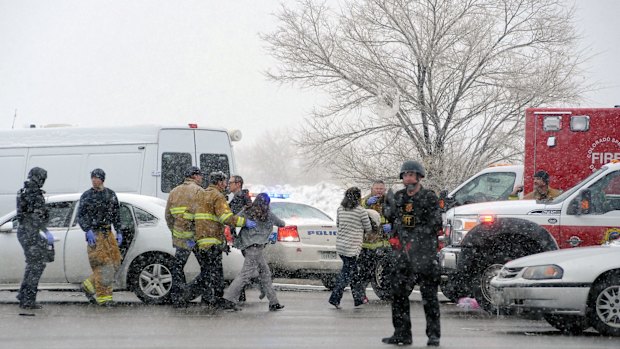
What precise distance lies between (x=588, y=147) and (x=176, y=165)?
24.2ft

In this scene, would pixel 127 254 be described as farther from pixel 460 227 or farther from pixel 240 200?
pixel 460 227

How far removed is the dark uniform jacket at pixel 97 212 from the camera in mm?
13438

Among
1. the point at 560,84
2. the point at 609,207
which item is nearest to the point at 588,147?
the point at 609,207

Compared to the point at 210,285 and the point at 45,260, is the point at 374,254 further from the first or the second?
the point at 45,260

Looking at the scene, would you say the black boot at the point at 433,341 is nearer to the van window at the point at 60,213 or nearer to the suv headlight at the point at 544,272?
the suv headlight at the point at 544,272

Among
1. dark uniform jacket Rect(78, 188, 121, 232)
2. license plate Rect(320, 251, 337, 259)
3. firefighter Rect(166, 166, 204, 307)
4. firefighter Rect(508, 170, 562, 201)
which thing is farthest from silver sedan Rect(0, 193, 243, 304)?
firefighter Rect(508, 170, 562, 201)

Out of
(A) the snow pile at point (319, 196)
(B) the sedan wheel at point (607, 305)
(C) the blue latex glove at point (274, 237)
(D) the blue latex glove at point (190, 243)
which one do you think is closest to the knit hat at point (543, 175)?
(B) the sedan wheel at point (607, 305)

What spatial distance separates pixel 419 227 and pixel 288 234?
5.91 metres

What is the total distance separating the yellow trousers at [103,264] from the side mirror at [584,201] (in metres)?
5.43

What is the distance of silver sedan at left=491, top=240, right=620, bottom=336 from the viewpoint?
34.7ft

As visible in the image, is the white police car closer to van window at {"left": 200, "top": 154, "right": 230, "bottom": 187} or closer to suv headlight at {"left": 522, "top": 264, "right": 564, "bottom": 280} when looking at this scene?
van window at {"left": 200, "top": 154, "right": 230, "bottom": 187}

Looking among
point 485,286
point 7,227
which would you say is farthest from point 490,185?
point 7,227

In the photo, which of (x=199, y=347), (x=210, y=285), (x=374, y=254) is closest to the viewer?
(x=199, y=347)

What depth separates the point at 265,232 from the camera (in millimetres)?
13398
